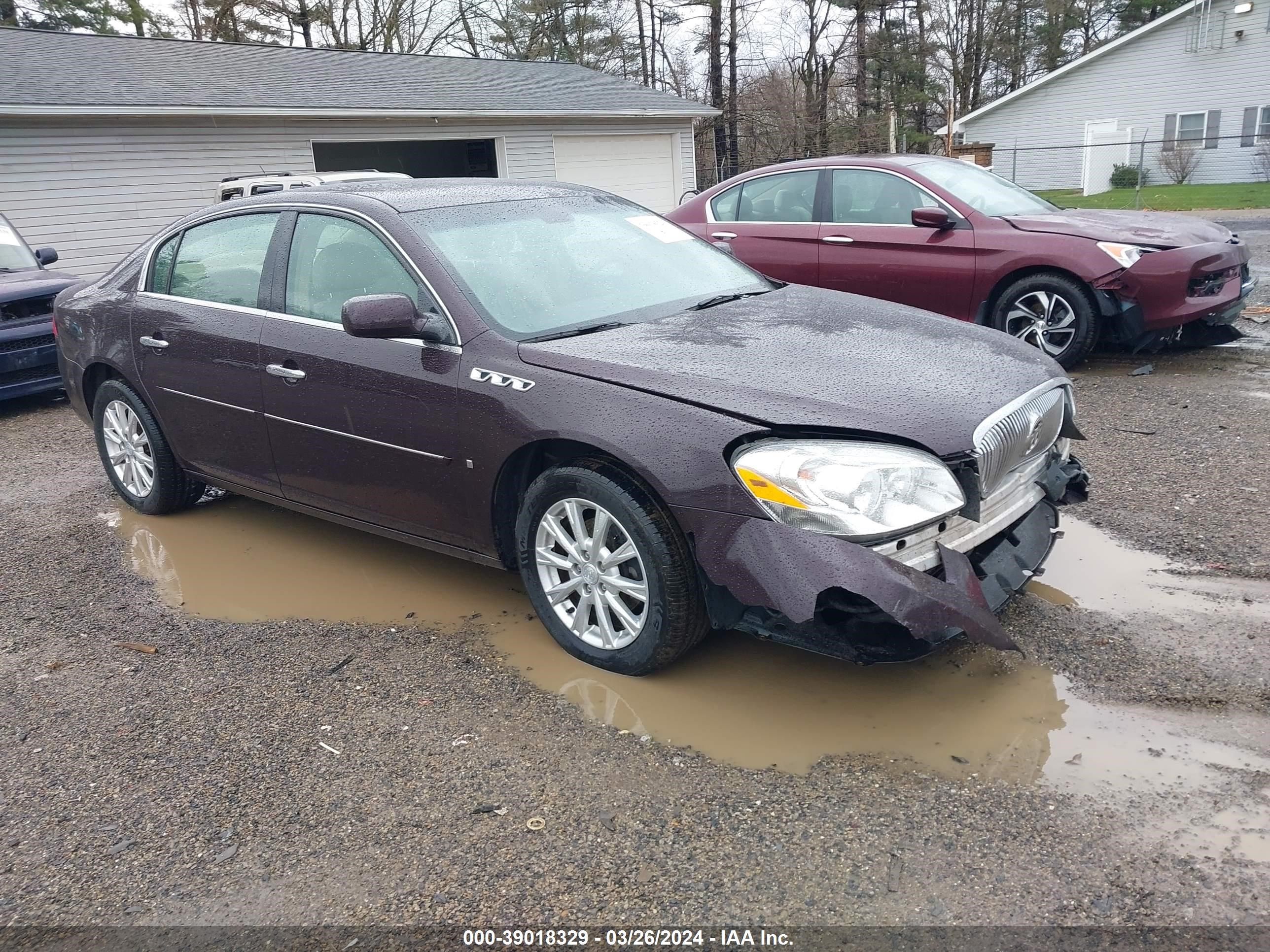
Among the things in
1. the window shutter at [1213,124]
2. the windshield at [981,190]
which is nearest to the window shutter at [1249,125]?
the window shutter at [1213,124]

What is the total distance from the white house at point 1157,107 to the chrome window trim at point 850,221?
2325cm

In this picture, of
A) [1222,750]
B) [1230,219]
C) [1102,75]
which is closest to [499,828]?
[1222,750]

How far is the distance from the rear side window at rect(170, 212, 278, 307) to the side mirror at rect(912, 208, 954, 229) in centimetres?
482

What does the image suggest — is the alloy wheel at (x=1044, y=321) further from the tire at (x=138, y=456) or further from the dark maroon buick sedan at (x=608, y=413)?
the tire at (x=138, y=456)

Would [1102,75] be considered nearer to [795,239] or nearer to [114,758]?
[795,239]

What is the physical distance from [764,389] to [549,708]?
127 cm

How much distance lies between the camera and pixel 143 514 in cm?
569

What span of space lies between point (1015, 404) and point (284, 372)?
9.43ft

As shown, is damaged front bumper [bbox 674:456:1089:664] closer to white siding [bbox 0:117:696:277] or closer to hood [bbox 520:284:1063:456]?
hood [bbox 520:284:1063:456]

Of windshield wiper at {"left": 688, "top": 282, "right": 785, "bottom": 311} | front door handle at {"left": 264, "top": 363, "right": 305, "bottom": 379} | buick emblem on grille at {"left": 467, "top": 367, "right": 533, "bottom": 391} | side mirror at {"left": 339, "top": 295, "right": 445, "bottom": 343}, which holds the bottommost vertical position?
front door handle at {"left": 264, "top": 363, "right": 305, "bottom": 379}

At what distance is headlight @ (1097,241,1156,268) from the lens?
6.94 meters

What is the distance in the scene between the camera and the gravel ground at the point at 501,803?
8.11 feet

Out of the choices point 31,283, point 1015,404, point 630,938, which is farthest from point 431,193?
point 31,283

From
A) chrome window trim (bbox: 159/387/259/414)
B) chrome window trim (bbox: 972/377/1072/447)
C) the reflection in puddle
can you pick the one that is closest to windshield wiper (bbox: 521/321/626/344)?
chrome window trim (bbox: 972/377/1072/447)
